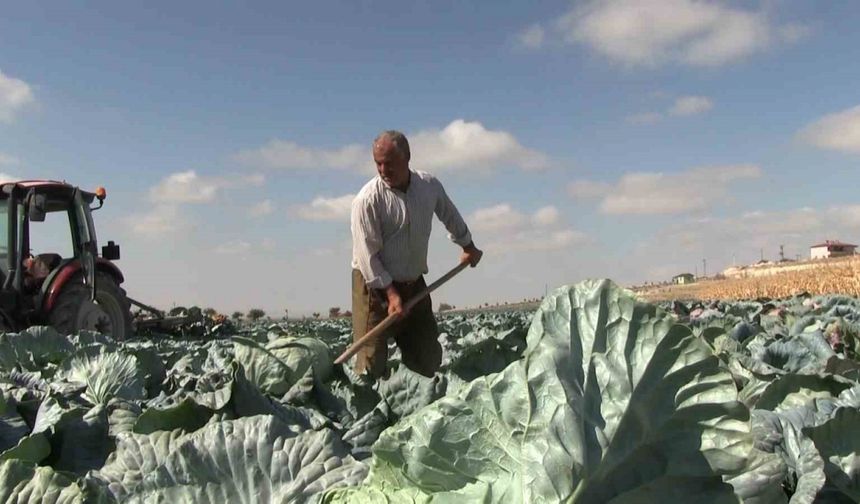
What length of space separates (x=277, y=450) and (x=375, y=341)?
4.63m

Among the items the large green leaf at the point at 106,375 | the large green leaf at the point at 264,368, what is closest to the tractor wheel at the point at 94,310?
the large green leaf at the point at 106,375

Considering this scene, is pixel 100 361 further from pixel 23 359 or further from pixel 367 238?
pixel 367 238

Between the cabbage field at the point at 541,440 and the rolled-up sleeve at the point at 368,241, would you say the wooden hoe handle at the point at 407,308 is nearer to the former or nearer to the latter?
the rolled-up sleeve at the point at 368,241

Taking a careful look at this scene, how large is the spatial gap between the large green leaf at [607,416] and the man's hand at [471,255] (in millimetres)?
5388

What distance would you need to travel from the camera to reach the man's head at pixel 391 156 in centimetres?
565

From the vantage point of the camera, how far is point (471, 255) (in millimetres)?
6555

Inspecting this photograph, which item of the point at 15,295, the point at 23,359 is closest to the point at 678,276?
the point at 15,295

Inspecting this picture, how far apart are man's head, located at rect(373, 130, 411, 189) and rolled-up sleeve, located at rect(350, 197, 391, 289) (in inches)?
10.1

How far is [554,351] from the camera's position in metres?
1.07

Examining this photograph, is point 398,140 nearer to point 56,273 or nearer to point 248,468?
point 248,468

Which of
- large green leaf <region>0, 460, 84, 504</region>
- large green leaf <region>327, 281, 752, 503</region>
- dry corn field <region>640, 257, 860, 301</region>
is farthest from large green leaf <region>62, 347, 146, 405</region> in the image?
dry corn field <region>640, 257, 860, 301</region>

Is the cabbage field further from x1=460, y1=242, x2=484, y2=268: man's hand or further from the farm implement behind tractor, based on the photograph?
the farm implement behind tractor

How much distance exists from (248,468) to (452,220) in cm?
523

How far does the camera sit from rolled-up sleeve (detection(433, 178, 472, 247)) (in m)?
6.37
